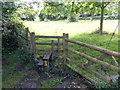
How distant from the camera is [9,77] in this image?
121 inches

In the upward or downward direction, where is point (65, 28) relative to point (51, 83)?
upward

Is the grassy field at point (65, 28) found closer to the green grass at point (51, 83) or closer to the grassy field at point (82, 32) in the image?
the grassy field at point (82, 32)

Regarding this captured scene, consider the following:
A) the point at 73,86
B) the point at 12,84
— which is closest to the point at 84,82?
the point at 73,86

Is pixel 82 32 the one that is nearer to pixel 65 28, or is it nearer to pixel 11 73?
pixel 65 28

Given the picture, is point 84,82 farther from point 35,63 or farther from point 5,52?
point 5,52

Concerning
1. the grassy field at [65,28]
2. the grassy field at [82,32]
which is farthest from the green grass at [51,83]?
the grassy field at [65,28]

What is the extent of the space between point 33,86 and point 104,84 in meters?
1.57

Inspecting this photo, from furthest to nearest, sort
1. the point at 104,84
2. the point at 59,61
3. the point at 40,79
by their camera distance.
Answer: the point at 59,61 → the point at 40,79 → the point at 104,84

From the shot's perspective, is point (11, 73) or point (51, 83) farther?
point (11, 73)

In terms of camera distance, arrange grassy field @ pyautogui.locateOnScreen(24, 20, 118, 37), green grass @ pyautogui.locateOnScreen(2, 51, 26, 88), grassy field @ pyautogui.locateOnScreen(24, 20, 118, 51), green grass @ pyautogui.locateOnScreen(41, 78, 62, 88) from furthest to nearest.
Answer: grassy field @ pyautogui.locateOnScreen(24, 20, 118, 37) → grassy field @ pyautogui.locateOnScreen(24, 20, 118, 51) → green grass @ pyautogui.locateOnScreen(2, 51, 26, 88) → green grass @ pyautogui.locateOnScreen(41, 78, 62, 88)

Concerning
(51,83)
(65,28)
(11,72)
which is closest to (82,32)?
(65,28)

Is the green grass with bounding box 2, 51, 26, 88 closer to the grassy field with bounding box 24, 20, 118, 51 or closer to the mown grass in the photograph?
the mown grass

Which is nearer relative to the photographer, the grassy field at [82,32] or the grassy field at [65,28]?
the grassy field at [82,32]

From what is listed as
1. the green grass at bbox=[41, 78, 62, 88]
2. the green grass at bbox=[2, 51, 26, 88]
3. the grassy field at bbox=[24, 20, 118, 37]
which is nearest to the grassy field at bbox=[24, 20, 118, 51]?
the grassy field at bbox=[24, 20, 118, 37]
